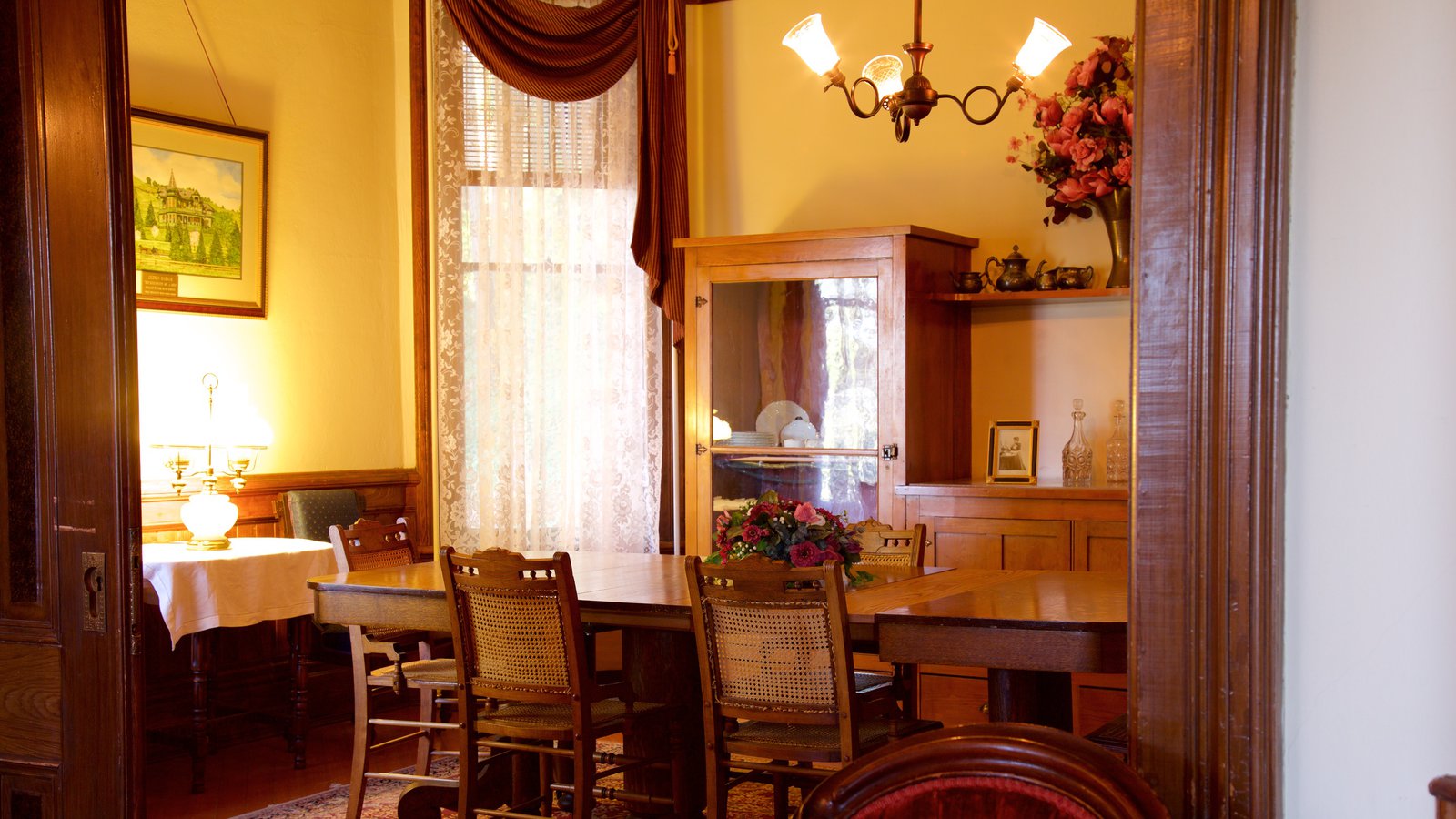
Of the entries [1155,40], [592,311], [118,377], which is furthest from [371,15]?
[1155,40]

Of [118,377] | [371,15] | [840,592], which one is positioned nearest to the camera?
[118,377]

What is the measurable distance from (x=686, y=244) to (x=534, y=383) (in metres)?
0.95

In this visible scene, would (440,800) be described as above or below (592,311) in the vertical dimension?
below

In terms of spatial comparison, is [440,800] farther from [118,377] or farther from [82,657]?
[118,377]

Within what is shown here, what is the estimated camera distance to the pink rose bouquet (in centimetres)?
466

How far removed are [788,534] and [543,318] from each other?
9.05 ft

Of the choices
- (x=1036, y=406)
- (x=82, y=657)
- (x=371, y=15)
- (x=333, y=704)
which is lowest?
(x=333, y=704)

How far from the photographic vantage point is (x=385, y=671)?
4059mm

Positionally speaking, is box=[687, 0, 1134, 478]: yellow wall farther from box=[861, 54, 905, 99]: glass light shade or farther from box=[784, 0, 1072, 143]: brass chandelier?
box=[784, 0, 1072, 143]: brass chandelier

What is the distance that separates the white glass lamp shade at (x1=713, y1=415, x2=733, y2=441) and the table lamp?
66.1 inches

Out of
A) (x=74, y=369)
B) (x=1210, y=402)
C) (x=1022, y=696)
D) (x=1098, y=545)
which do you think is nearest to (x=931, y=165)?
(x=1098, y=545)

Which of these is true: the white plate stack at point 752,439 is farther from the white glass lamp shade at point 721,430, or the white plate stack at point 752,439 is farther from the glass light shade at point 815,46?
the glass light shade at point 815,46

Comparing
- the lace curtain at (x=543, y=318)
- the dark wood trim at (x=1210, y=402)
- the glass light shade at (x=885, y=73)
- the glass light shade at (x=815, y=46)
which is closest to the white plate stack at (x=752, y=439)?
the lace curtain at (x=543, y=318)

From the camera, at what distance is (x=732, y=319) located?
531 cm
